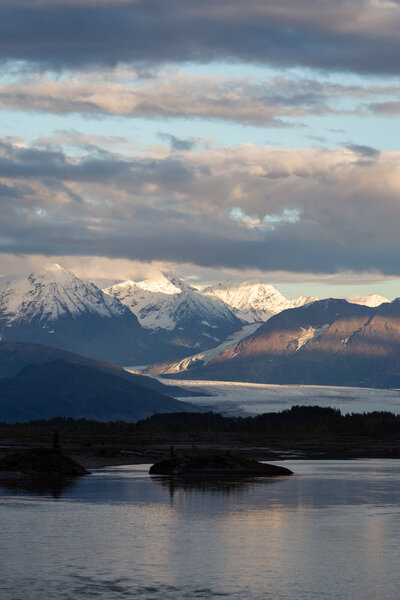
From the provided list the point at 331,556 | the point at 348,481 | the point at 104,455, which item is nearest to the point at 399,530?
the point at 331,556

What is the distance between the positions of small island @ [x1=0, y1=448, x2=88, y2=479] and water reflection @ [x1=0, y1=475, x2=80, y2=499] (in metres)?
1.11

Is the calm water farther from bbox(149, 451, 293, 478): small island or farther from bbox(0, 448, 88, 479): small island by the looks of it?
bbox(149, 451, 293, 478): small island

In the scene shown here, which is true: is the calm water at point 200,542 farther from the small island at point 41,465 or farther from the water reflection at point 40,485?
the small island at point 41,465

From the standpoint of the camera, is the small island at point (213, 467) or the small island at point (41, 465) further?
the small island at point (213, 467)

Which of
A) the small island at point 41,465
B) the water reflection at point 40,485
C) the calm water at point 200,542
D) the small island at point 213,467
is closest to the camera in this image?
the calm water at point 200,542

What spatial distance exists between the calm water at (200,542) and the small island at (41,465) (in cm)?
930

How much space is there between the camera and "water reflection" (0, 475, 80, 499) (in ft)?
219

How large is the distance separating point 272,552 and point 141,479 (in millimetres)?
36091

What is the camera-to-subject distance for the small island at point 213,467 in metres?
84.8

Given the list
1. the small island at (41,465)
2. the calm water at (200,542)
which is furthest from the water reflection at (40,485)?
the small island at (41,465)

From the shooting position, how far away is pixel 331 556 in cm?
4256

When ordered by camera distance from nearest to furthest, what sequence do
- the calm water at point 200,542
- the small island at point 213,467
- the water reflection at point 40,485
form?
1. the calm water at point 200,542
2. the water reflection at point 40,485
3. the small island at point 213,467

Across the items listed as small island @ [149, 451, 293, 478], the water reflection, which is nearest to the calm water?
the water reflection

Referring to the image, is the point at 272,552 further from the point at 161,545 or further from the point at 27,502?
the point at 27,502
